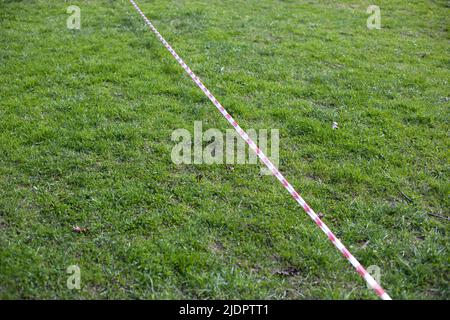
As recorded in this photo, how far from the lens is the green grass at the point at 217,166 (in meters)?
3.69

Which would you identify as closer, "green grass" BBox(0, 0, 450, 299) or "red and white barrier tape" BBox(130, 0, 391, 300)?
"red and white barrier tape" BBox(130, 0, 391, 300)

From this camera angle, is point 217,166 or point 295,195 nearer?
point 295,195

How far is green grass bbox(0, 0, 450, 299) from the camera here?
3691mm

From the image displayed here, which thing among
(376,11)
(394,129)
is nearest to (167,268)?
(394,129)

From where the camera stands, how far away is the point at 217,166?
16.5 feet

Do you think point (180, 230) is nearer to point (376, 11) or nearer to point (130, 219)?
point (130, 219)

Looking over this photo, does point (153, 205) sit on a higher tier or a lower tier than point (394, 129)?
lower

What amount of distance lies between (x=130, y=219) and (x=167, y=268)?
2.46ft

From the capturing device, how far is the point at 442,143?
5543mm

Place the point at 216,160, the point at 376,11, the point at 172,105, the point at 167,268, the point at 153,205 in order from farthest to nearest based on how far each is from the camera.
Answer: the point at 376,11
the point at 172,105
the point at 216,160
the point at 153,205
the point at 167,268

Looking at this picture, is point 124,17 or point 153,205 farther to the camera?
point 124,17

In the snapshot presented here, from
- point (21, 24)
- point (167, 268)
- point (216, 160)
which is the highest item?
point (21, 24)

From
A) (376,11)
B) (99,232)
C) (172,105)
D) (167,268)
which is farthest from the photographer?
(376,11)

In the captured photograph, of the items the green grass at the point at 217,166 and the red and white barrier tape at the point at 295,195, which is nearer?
the red and white barrier tape at the point at 295,195
